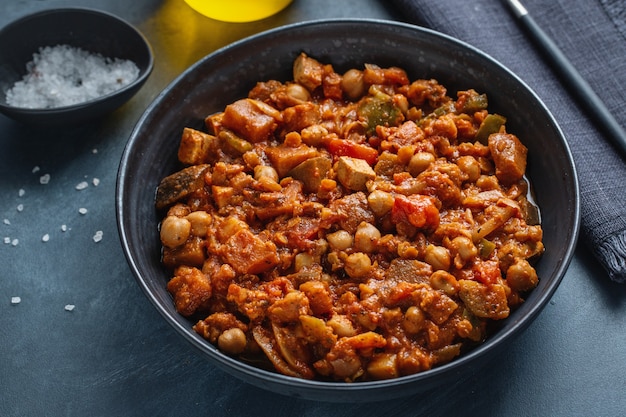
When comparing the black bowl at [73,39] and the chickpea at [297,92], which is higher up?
the chickpea at [297,92]

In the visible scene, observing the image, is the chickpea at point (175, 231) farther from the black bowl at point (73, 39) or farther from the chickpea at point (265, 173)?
the black bowl at point (73, 39)

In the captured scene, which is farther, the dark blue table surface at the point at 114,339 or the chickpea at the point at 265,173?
the chickpea at the point at 265,173

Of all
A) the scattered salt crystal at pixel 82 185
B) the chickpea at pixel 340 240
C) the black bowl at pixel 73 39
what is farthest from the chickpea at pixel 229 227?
the black bowl at pixel 73 39

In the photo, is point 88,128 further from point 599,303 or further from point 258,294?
point 599,303

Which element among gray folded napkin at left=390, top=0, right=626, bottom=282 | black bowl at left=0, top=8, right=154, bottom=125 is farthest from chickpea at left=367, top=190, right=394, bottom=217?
black bowl at left=0, top=8, right=154, bottom=125

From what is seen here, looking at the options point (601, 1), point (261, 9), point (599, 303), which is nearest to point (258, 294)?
point (599, 303)

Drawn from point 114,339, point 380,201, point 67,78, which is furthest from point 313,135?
point 67,78

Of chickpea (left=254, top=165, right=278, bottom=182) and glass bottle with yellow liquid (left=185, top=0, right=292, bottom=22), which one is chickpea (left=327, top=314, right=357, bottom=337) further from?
glass bottle with yellow liquid (left=185, top=0, right=292, bottom=22)
